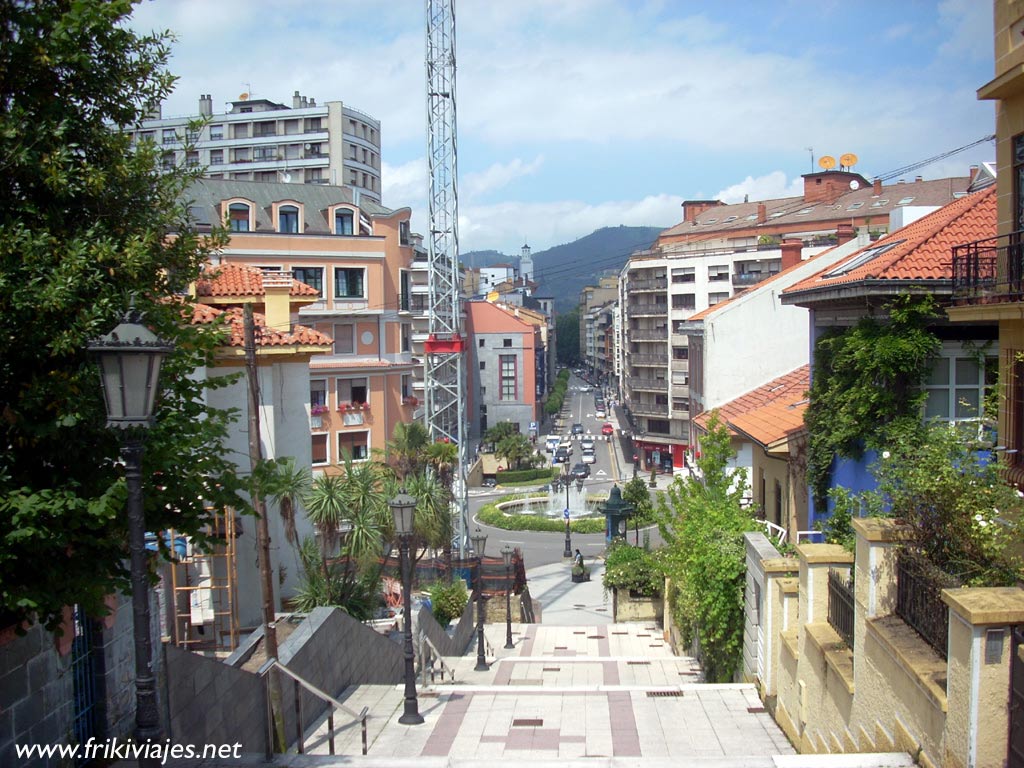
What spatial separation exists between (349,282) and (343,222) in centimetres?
312

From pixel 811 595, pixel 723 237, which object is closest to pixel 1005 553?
pixel 811 595

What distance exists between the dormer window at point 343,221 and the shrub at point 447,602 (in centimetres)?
2076

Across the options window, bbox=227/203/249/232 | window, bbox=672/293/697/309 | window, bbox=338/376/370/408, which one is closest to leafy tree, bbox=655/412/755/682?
window, bbox=338/376/370/408

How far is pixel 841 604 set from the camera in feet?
34.7

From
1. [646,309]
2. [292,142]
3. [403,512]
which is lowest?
[403,512]

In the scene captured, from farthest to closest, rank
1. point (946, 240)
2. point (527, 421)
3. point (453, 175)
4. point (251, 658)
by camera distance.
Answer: point (527, 421) < point (453, 175) < point (946, 240) < point (251, 658)

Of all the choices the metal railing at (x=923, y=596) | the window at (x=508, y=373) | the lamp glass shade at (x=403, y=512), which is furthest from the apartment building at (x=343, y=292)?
the window at (x=508, y=373)

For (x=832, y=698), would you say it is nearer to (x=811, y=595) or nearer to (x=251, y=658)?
(x=811, y=595)

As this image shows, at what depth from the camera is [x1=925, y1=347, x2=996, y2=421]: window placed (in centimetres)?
1592

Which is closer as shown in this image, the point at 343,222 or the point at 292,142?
the point at 343,222

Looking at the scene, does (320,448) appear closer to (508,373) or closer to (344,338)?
(344,338)

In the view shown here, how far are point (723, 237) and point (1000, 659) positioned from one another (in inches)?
3052

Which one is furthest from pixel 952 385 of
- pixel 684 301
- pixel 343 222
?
pixel 684 301

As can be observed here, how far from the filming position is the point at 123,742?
31.6 feet
